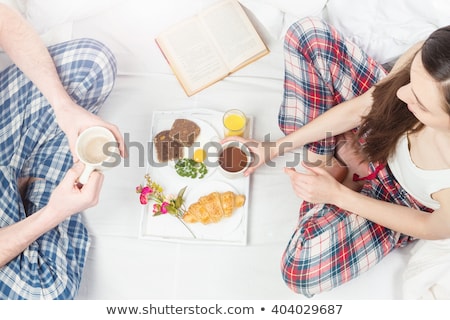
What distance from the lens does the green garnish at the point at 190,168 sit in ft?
4.15

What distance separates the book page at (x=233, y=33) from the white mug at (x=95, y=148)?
0.53 m

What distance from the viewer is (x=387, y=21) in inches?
46.6

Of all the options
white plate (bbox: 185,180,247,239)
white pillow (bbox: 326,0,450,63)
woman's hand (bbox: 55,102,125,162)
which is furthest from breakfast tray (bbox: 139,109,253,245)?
white pillow (bbox: 326,0,450,63)

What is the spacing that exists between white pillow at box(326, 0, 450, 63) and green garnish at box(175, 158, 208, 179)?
53 centimetres

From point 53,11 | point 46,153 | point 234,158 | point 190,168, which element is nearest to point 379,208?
point 234,158

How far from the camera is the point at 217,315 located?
104 centimetres

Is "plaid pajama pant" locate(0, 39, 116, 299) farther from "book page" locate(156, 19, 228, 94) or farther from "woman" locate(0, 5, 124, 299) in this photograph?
"book page" locate(156, 19, 228, 94)

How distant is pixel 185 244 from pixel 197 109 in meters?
0.39

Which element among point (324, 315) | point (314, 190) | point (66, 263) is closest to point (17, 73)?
point (66, 263)

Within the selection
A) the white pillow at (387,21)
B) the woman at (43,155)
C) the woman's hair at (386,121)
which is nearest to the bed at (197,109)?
the white pillow at (387,21)

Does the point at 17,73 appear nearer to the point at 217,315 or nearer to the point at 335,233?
the point at 217,315

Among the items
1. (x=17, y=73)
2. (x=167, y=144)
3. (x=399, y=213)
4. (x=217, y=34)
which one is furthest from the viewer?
(x=217, y=34)

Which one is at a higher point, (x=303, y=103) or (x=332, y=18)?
(x=332, y=18)

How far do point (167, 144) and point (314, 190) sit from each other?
1.43 ft
